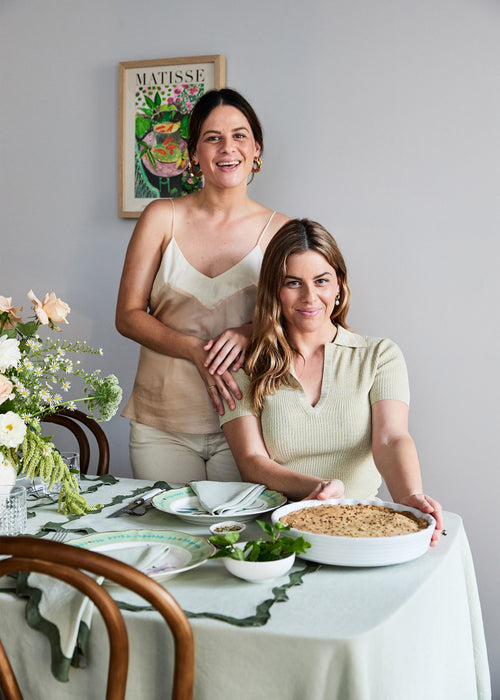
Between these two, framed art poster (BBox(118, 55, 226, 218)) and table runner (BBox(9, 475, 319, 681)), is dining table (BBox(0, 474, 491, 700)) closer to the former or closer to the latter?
table runner (BBox(9, 475, 319, 681))

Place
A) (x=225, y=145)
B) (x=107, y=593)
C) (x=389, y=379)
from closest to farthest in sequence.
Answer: (x=107, y=593), (x=389, y=379), (x=225, y=145)

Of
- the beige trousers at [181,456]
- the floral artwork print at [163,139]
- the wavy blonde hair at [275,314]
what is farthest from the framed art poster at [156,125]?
the beige trousers at [181,456]

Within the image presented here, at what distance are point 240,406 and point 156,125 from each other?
1.18 meters

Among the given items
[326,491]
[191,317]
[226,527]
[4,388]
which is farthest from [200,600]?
[191,317]

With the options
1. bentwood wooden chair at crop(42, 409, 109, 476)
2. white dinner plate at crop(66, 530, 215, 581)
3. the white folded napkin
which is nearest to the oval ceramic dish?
white dinner plate at crop(66, 530, 215, 581)

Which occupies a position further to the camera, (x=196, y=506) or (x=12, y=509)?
(x=196, y=506)

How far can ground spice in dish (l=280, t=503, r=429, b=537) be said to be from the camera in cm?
123

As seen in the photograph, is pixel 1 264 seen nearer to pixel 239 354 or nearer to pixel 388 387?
pixel 239 354

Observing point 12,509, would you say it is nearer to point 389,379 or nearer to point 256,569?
point 256,569

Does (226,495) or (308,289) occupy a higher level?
(308,289)

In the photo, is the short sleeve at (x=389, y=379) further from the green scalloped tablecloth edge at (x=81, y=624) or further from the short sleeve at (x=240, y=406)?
the green scalloped tablecloth edge at (x=81, y=624)

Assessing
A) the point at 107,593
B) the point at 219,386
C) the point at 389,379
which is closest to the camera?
the point at 107,593

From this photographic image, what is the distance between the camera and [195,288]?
2.10 metres

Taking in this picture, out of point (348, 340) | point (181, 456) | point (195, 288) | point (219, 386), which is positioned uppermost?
point (195, 288)
